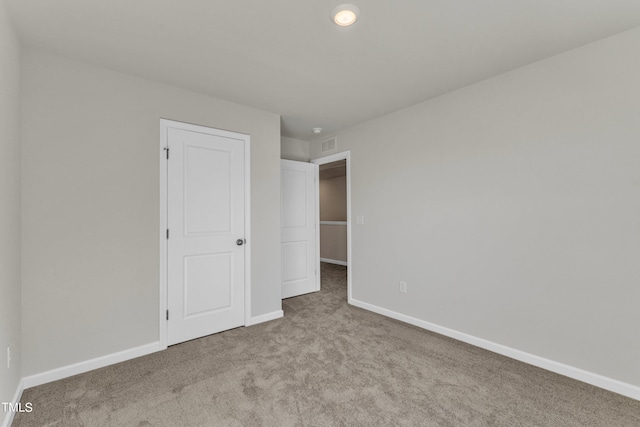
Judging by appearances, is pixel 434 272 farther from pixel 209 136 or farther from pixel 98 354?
pixel 98 354

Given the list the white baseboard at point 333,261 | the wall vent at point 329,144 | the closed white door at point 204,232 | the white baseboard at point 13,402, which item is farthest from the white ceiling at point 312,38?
the white baseboard at point 333,261

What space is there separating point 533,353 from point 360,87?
2810mm

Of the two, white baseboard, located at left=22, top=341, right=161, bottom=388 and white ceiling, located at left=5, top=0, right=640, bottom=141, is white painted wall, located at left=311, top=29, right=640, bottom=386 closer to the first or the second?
white ceiling, located at left=5, top=0, right=640, bottom=141

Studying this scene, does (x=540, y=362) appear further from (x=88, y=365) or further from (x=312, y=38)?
(x=88, y=365)

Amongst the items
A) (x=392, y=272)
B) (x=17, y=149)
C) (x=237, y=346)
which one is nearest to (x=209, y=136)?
(x=17, y=149)

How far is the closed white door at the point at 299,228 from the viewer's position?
4438 mm

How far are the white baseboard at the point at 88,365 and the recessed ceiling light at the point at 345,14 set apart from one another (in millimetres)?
3033

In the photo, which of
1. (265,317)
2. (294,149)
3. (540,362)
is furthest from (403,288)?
(294,149)

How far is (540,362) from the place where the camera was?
2.36 meters

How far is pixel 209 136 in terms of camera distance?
3.05 metres

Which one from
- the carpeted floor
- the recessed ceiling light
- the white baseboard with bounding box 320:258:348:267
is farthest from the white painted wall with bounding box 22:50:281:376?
the white baseboard with bounding box 320:258:348:267

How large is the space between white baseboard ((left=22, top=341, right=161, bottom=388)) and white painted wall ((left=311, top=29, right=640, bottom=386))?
2.63 m

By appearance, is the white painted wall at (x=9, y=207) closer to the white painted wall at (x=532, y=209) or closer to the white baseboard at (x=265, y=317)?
the white baseboard at (x=265, y=317)

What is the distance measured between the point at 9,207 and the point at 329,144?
350 centimetres
